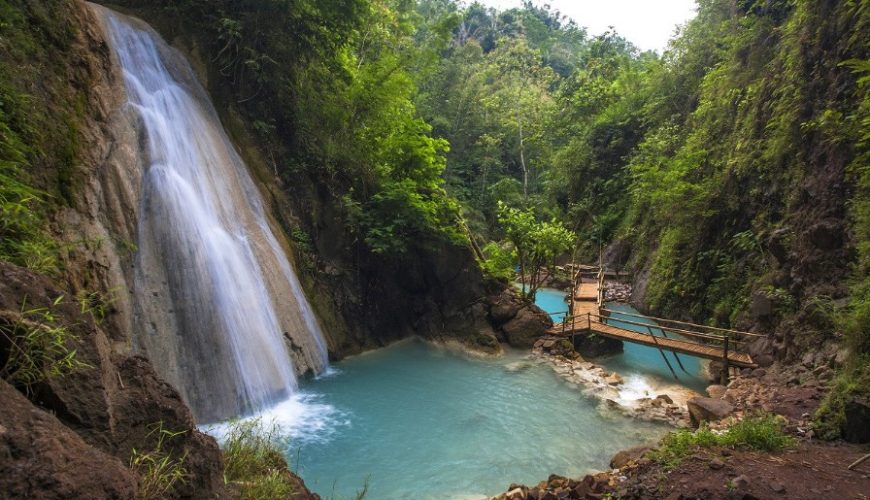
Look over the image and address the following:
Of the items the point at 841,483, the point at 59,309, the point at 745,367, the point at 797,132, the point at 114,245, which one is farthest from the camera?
the point at 797,132

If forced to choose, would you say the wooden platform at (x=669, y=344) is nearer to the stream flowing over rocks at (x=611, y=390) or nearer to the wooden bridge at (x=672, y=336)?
the wooden bridge at (x=672, y=336)

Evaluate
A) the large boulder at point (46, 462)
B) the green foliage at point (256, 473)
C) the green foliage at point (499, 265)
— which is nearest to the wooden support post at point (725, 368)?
the green foliage at point (499, 265)

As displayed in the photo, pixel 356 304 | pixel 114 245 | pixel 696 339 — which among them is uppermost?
pixel 114 245

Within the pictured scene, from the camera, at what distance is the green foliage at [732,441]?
677 cm

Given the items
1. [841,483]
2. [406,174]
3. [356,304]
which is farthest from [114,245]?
[841,483]

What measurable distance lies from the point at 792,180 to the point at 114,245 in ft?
50.3

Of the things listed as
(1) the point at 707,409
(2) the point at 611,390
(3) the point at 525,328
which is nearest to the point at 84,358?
(1) the point at 707,409

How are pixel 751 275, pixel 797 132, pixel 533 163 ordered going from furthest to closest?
1. pixel 533 163
2. pixel 751 275
3. pixel 797 132

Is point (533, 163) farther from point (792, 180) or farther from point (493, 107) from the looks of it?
point (792, 180)

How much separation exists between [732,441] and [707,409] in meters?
2.68

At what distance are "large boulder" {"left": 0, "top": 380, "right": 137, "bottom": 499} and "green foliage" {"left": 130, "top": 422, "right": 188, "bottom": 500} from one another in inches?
15.0

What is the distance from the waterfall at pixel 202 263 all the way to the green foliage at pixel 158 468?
4806mm

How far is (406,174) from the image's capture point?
51.6ft

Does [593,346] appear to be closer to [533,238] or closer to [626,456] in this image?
[533,238]
